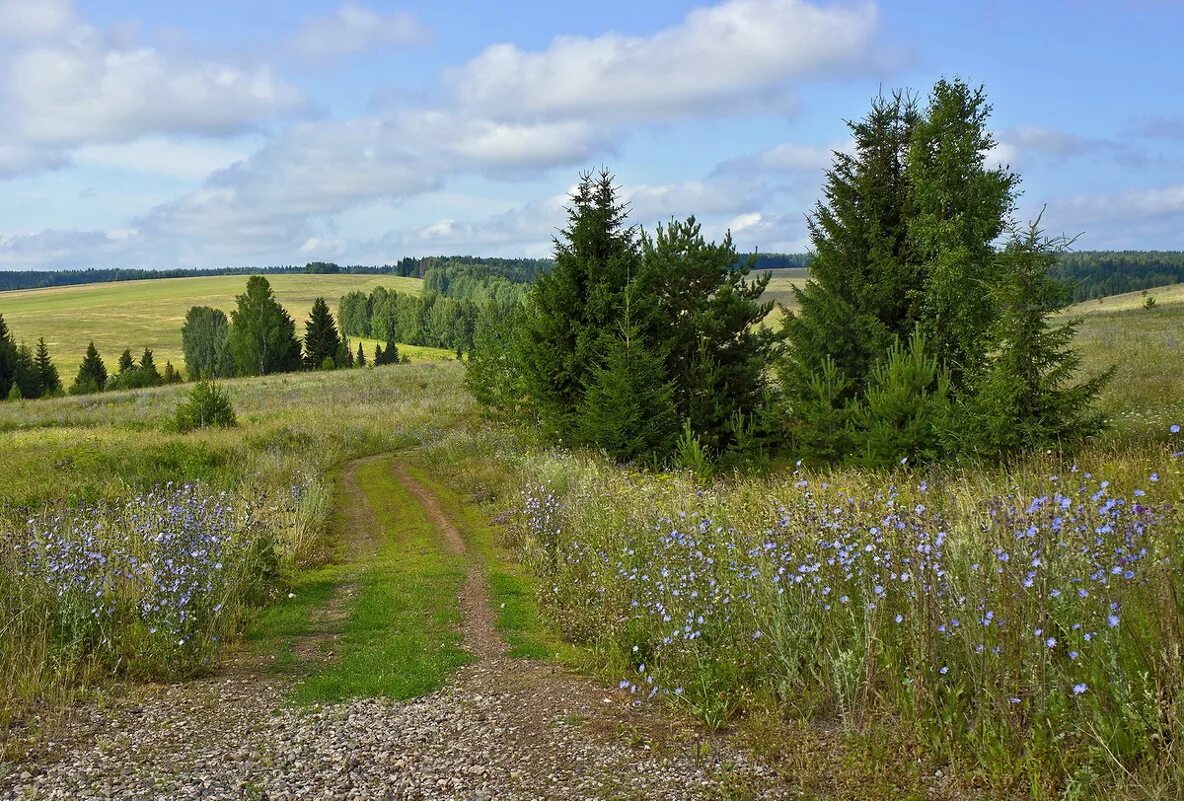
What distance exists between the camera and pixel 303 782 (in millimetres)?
4887

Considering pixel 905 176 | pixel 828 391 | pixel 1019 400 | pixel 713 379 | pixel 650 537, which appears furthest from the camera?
pixel 905 176

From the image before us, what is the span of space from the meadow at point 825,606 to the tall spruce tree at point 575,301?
6.86m

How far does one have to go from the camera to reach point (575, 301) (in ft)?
66.4

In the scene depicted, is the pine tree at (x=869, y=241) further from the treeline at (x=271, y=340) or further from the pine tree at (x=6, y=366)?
the pine tree at (x=6, y=366)

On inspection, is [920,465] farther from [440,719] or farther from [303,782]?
[303,782]

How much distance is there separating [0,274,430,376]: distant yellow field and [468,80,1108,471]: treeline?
8933 centimetres

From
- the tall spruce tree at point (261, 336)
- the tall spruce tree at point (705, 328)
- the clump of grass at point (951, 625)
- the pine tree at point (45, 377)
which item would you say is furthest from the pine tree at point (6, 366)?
the clump of grass at point (951, 625)

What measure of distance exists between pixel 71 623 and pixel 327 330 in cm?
8322

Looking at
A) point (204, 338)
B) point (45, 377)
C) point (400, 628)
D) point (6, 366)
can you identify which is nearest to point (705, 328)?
point (400, 628)

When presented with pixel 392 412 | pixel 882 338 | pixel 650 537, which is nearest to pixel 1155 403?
pixel 882 338

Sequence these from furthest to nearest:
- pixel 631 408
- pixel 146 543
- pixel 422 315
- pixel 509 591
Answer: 1. pixel 422 315
2. pixel 631 408
3. pixel 509 591
4. pixel 146 543

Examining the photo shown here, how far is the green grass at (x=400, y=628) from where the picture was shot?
681cm

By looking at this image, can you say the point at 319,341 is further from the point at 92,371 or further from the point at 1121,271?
the point at 1121,271

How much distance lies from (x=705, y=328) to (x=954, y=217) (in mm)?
7544
